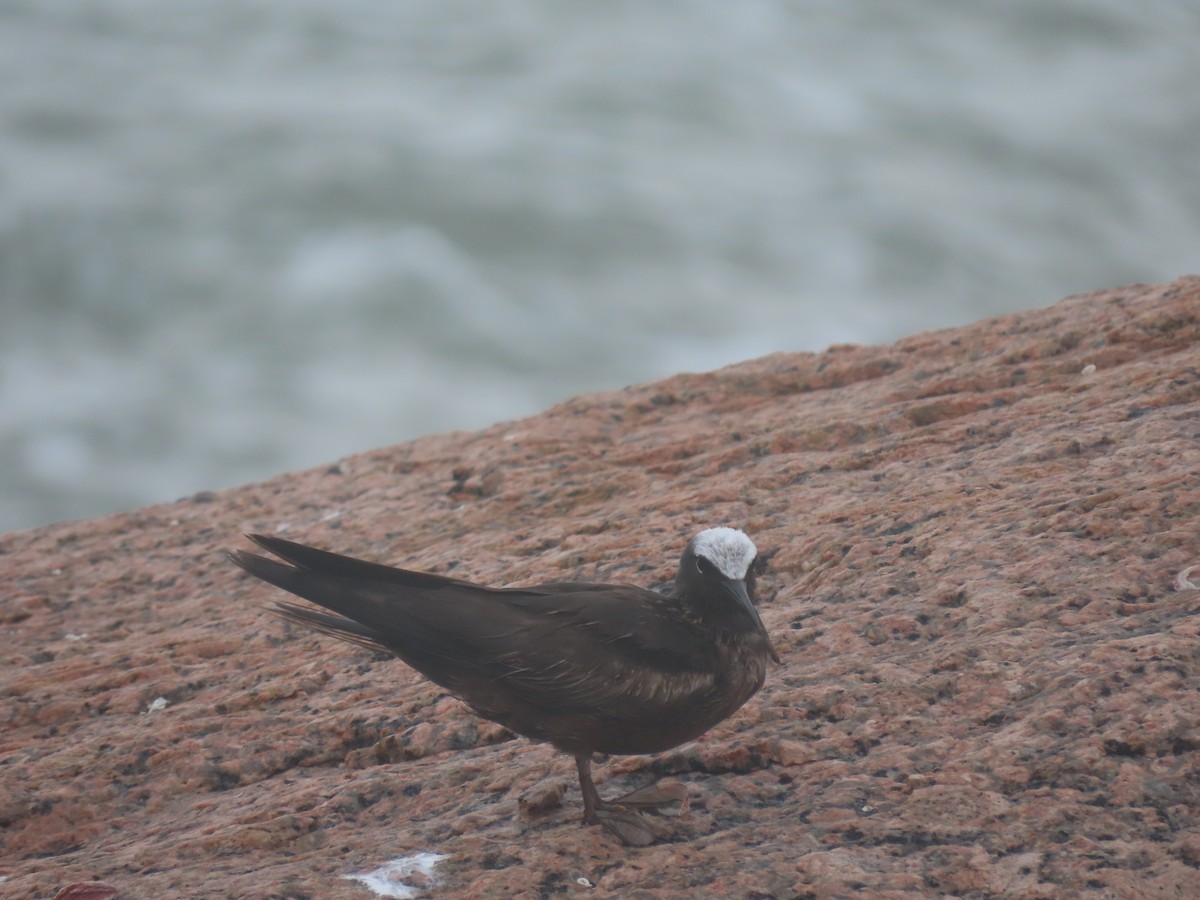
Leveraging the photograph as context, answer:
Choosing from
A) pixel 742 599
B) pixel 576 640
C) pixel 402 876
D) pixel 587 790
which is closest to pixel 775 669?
pixel 742 599

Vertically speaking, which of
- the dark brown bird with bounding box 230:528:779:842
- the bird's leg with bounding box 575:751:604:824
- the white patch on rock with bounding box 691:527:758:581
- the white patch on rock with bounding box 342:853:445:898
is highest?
the white patch on rock with bounding box 691:527:758:581

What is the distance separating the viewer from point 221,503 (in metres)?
7.45

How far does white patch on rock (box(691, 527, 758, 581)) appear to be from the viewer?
4332 millimetres

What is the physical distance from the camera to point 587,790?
391 cm

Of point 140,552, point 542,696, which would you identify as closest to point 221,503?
point 140,552

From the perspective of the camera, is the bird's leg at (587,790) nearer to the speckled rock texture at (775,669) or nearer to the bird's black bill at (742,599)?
the speckled rock texture at (775,669)

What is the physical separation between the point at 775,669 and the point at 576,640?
79 cm

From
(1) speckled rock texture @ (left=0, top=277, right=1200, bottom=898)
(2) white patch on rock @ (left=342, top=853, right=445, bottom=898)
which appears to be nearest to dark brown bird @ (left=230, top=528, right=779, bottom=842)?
(1) speckled rock texture @ (left=0, top=277, right=1200, bottom=898)

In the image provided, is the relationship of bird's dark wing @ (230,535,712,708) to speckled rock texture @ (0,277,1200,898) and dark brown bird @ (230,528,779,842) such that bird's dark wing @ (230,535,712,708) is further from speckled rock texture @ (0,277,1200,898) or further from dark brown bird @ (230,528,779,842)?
speckled rock texture @ (0,277,1200,898)

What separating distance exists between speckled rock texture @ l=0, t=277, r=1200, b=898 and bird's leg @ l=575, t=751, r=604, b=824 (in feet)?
0.25

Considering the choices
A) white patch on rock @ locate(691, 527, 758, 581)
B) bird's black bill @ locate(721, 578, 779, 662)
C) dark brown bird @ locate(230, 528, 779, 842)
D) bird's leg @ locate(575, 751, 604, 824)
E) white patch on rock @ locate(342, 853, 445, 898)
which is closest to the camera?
white patch on rock @ locate(342, 853, 445, 898)

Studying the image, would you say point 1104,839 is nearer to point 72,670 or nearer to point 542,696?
point 542,696

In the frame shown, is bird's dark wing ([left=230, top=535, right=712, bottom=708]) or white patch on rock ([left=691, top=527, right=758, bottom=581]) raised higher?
white patch on rock ([left=691, top=527, right=758, bottom=581])

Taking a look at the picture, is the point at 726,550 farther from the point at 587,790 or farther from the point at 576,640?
the point at 587,790
